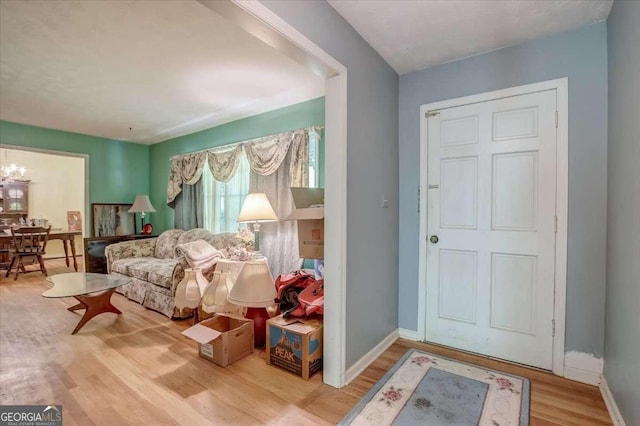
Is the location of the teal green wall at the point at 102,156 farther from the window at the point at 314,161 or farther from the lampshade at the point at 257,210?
the window at the point at 314,161

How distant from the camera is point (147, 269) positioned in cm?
351

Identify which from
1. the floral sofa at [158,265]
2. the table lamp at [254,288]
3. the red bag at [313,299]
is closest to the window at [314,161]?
the floral sofa at [158,265]

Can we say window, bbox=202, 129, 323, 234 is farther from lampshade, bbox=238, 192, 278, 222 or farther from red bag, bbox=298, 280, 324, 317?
red bag, bbox=298, 280, 324, 317

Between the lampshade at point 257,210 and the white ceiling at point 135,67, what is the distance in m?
1.18

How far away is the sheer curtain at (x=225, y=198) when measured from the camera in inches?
161

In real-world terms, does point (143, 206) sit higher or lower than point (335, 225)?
higher

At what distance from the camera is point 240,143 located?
3992 millimetres

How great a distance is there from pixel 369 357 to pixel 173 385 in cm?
138

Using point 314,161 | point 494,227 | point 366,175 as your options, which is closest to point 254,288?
point 366,175

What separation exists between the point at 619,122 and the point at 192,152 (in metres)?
4.99

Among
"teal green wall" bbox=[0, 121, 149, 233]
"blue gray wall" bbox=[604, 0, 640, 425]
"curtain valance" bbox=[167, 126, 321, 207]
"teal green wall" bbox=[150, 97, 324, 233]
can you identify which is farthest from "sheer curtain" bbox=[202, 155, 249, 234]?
"blue gray wall" bbox=[604, 0, 640, 425]

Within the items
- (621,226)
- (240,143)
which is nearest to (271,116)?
(240,143)

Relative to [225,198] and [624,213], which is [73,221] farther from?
[624,213]

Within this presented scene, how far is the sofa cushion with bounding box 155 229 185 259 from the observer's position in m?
4.31
